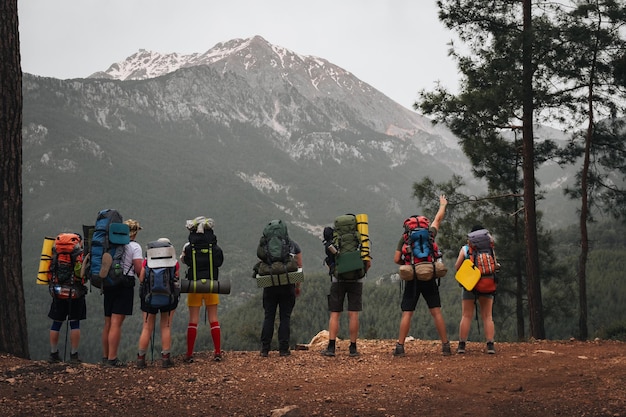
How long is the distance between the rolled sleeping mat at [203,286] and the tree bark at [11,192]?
A: 2.11 metres

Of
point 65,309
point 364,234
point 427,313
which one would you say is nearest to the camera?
point 65,309

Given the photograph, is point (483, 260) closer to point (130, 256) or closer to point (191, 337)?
point (191, 337)

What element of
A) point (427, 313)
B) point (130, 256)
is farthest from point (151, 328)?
point (427, 313)

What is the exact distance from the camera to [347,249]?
801cm

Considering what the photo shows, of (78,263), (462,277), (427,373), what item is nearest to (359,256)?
(462,277)

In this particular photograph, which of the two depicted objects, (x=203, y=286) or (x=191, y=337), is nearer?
(x=203, y=286)

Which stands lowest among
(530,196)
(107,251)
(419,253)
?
(419,253)

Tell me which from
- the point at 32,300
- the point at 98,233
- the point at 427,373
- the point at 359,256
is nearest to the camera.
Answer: the point at 427,373

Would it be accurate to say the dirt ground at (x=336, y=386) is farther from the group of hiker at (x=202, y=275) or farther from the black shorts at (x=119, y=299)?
the black shorts at (x=119, y=299)

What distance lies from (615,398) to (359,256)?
360 cm

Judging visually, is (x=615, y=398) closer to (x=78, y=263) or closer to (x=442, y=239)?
(x=78, y=263)

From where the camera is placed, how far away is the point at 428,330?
65188 millimetres

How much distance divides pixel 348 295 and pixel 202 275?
2.03 m

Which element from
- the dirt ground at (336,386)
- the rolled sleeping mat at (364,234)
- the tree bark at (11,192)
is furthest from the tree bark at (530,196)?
the tree bark at (11,192)
